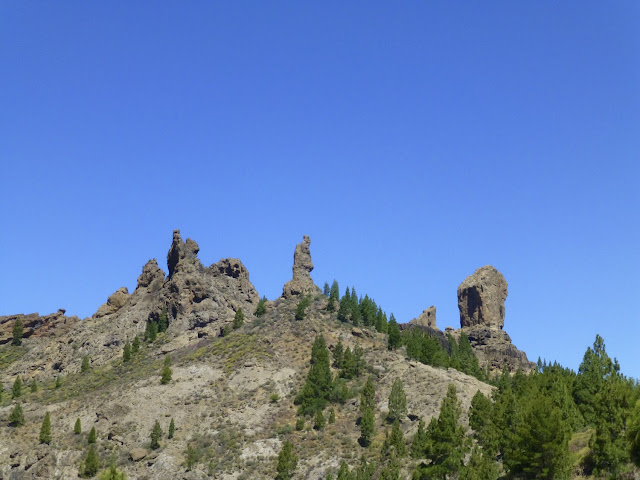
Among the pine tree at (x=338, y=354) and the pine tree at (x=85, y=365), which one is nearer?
the pine tree at (x=338, y=354)

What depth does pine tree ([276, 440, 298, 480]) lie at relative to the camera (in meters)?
112

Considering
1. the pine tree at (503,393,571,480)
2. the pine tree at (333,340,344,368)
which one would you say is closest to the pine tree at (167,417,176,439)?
the pine tree at (333,340,344,368)

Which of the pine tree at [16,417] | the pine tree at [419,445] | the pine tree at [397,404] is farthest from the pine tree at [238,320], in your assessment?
the pine tree at [419,445]

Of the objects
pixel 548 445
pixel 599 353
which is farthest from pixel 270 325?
pixel 548 445

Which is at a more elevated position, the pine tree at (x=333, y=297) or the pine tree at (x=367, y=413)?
the pine tree at (x=333, y=297)

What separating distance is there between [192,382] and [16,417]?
102 feet

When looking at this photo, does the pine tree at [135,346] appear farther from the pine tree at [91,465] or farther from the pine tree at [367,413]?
the pine tree at [367,413]

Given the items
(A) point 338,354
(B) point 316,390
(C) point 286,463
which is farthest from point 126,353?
(C) point 286,463

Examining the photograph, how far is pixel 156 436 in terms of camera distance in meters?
124

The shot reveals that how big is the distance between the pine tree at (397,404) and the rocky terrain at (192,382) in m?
1.64

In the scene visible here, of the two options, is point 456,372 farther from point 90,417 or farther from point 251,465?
point 90,417

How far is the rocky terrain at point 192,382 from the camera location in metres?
121

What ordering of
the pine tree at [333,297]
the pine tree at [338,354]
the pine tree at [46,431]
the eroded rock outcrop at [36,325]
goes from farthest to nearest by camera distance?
1. the eroded rock outcrop at [36,325]
2. the pine tree at [333,297]
3. the pine tree at [338,354]
4. the pine tree at [46,431]

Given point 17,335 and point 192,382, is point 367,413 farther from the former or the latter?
point 17,335
